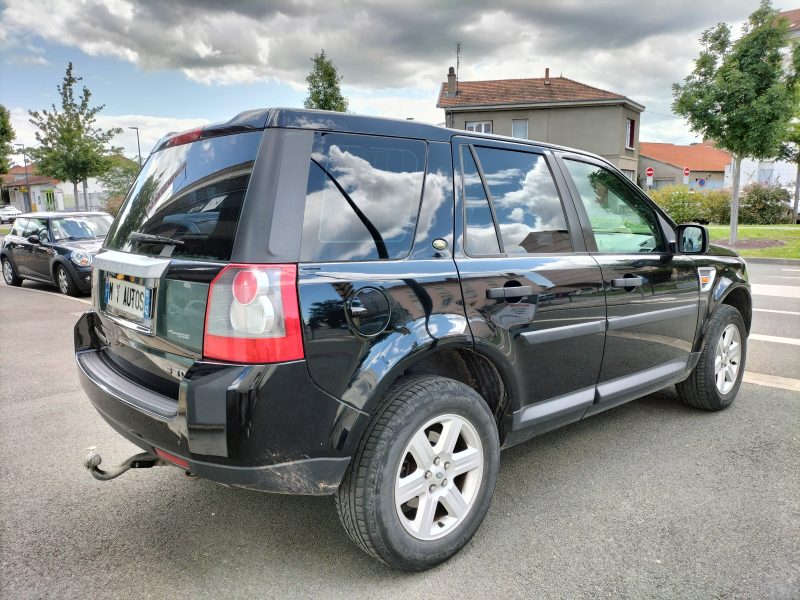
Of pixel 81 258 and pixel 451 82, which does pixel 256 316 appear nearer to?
pixel 81 258

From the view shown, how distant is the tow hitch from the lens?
2439mm

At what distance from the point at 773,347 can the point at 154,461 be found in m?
6.10

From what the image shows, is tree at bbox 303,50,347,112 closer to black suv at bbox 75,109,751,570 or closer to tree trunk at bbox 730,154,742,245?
tree trunk at bbox 730,154,742,245

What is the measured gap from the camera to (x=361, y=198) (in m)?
2.28

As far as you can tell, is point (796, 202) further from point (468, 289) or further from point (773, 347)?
point (468, 289)

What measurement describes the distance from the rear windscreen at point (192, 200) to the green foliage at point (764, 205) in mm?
31706

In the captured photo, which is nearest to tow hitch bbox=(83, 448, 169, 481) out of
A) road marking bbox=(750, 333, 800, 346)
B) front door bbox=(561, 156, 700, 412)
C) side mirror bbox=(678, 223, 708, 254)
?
front door bbox=(561, 156, 700, 412)

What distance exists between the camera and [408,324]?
87.6 inches

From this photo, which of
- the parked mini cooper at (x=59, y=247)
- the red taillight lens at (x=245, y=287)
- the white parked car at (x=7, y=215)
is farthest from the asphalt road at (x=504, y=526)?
the white parked car at (x=7, y=215)

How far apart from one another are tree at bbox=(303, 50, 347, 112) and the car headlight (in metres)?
21.0

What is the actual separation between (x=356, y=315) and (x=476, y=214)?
A: 88 centimetres

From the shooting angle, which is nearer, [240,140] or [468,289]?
[240,140]

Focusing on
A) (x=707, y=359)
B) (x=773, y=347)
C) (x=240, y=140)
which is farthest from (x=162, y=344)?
(x=773, y=347)

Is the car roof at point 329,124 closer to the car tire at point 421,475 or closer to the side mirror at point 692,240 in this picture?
the car tire at point 421,475
